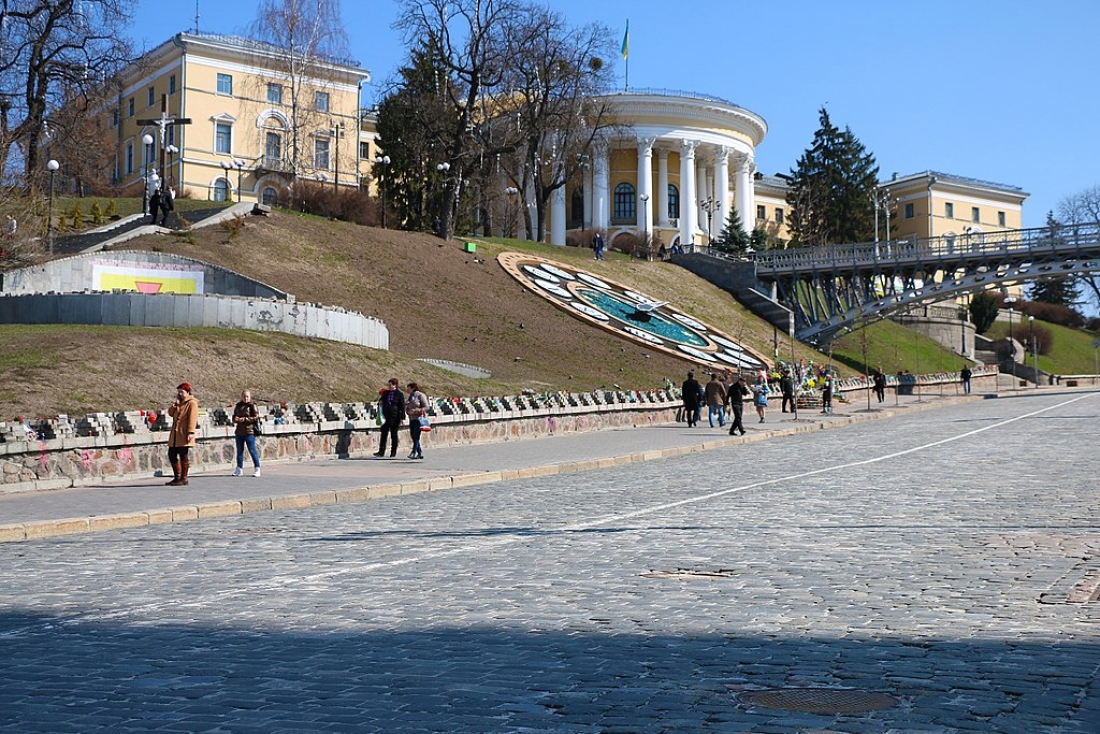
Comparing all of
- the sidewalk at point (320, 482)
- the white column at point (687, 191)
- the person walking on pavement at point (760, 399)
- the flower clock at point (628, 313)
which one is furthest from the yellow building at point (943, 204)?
the sidewalk at point (320, 482)

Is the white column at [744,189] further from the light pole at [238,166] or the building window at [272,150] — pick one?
the light pole at [238,166]

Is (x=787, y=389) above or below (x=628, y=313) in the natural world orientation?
below

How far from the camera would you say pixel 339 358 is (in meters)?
32.2

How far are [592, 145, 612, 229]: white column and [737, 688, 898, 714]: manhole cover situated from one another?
85958 millimetres

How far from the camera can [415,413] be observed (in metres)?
25.7

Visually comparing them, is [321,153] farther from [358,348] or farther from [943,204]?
[943,204]

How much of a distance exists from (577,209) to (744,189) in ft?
44.7

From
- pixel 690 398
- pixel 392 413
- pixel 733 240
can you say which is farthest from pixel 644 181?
pixel 392 413

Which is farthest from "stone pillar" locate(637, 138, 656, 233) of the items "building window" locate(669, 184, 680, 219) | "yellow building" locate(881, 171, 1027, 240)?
"yellow building" locate(881, 171, 1027, 240)

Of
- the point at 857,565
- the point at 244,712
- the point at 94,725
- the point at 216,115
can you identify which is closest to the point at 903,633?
the point at 857,565

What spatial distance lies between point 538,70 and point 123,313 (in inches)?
1722

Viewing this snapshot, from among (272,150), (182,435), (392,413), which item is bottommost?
(182,435)

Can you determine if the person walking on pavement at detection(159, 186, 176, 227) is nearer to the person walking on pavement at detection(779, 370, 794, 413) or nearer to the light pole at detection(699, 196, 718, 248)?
the person walking on pavement at detection(779, 370, 794, 413)

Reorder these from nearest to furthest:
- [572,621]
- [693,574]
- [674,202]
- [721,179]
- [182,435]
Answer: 1. [572,621]
2. [693,574]
3. [182,435]
4. [721,179]
5. [674,202]
